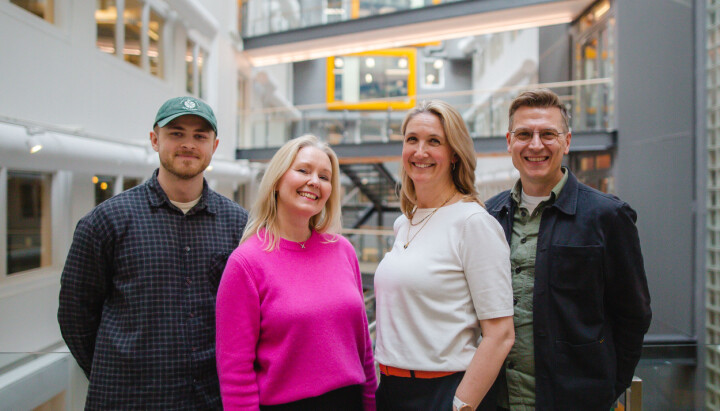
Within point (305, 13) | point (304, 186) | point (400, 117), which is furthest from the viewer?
point (305, 13)

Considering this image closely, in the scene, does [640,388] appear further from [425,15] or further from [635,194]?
[425,15]

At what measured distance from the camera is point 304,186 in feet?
5.24

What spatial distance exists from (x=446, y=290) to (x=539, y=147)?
636 millimetres

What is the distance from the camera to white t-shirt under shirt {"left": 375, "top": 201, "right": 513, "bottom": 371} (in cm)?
144

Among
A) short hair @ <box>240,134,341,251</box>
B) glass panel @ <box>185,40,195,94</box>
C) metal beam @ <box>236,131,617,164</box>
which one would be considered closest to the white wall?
glass panel @ <box>185,40,195,94</box>

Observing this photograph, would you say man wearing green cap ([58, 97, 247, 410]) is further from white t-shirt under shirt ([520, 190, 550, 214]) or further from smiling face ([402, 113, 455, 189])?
white t-shirt under shirt ([520, 190, 550, 214])

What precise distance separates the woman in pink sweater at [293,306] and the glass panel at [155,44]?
7.40m

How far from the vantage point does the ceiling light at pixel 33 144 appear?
4.16 metres

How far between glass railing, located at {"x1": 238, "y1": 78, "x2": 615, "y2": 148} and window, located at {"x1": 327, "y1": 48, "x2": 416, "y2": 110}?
9.28 metres

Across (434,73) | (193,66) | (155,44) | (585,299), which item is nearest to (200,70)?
(193,66)

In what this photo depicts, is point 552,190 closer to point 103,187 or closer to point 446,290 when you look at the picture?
point 446,290

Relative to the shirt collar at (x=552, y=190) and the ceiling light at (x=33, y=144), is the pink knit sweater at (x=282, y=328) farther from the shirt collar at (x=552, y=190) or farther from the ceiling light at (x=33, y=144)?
the ceiling light at (x=33, y=144)

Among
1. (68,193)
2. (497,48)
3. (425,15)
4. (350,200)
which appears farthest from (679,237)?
(497,48)

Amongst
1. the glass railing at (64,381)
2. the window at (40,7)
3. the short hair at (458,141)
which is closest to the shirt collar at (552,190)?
the short hair at (458,141)
